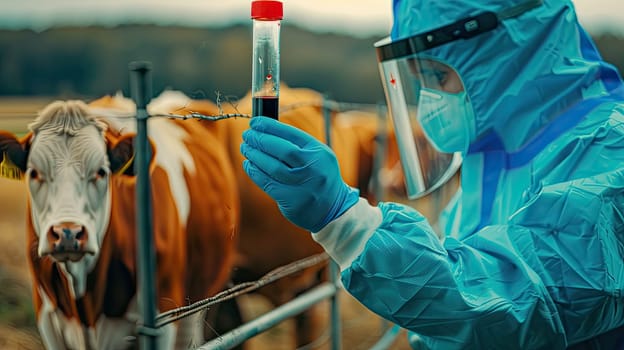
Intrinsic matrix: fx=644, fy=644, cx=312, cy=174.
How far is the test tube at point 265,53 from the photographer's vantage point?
3.53 feet

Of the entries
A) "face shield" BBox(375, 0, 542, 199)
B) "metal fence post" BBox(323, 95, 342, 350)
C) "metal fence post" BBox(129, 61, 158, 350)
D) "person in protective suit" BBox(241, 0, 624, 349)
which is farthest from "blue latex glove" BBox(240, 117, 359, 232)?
"metal fence post" BBox(323, 95, 342, 350)

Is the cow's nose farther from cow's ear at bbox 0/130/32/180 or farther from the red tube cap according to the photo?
the red tube cap

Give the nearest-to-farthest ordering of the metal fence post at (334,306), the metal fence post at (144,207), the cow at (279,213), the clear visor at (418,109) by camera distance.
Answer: the metal fence post at (144,207)
the clear visor at (418,109)
the cow at (279,213)
the metal fence post at (334,306)

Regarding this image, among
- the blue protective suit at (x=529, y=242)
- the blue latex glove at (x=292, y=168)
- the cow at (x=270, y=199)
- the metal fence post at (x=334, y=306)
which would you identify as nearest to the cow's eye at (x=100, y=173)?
the cow at (x=270, y=199)

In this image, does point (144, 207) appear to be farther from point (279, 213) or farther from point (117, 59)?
point (279, 213)

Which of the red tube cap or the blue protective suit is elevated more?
the red tube cap

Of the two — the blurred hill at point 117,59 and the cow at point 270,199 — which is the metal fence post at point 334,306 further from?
the blurred hill at point 117,59

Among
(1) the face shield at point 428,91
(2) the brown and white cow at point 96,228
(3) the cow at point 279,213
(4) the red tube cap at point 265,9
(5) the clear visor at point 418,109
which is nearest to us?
(4) the red tube cap at point 265,9

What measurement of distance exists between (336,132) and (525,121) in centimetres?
238

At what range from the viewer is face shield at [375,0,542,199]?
1.54 metres

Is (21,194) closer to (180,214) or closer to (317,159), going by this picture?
(317,159)

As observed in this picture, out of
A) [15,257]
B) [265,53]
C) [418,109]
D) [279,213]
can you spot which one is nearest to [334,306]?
[279,213]

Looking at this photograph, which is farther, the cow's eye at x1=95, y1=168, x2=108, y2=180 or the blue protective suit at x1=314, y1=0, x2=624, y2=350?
the cow's eye at x1=95, y1=168, x2=108, y2=180

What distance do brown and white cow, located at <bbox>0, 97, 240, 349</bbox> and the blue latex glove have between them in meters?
0.42
